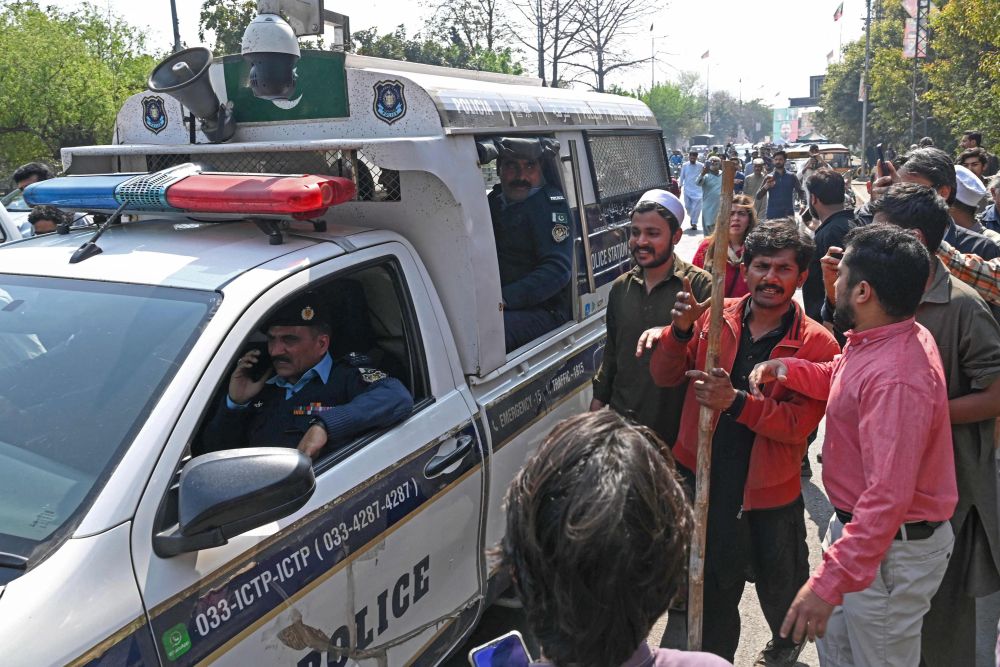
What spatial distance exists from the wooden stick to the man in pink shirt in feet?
1.03

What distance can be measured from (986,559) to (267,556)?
7.66 feet

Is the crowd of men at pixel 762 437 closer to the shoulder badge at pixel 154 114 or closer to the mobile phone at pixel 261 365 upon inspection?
the mobile phone at pixel 261 365

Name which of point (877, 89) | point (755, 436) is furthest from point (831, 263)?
point (877, 89)

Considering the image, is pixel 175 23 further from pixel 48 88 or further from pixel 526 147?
pixel 526 147

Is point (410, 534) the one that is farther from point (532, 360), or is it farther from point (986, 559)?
point (986, 559)

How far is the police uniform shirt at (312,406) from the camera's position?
2.54 meters

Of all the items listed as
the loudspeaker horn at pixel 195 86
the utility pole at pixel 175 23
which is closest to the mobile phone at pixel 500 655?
the loudspeaker horn at pixel 195 86

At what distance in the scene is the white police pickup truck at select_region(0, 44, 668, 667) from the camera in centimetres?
174

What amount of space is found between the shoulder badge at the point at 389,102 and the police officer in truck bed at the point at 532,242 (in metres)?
0.70

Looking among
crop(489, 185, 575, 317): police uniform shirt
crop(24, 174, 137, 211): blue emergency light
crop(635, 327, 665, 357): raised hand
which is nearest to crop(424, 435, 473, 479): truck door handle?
crop(635, 327, 665, 357): raised hand

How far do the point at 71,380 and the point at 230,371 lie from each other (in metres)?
0.41

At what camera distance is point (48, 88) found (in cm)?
1753

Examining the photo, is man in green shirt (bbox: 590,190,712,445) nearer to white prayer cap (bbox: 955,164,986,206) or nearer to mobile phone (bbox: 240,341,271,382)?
mobile phone (bbox: 240,341,271,382)

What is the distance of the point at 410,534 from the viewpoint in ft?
8.18
